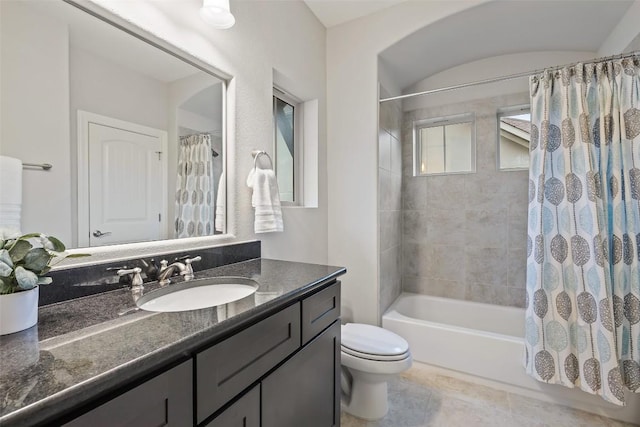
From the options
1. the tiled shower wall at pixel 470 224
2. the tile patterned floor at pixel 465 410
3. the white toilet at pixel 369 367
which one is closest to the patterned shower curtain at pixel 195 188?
the white toilet at pixel 369 367

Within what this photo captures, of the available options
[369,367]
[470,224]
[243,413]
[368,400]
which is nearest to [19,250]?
[243,413]

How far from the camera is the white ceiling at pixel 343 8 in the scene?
2.06 m

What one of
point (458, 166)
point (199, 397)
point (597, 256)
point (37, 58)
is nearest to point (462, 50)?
point (458, 166)

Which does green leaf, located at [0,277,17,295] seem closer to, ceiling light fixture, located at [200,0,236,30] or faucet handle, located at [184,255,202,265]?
faucet handle, located at [184,255,202,265]

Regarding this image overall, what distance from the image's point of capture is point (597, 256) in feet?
5.02

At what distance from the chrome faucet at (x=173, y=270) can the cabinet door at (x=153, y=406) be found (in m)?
0.50

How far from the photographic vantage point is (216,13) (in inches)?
47.2

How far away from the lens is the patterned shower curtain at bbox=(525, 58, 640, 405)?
1533mm

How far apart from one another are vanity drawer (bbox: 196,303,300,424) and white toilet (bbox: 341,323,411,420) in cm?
74

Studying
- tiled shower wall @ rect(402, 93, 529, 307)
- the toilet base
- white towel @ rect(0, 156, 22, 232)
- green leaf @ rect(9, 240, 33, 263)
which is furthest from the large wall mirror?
tiled shower wall @ rect(402, 93, 529, 307)

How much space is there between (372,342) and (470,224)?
1.54 meters

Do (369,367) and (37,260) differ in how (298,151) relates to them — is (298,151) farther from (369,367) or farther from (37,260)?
(37,260)

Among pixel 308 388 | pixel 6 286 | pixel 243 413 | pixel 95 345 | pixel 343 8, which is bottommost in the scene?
pixel 308 388

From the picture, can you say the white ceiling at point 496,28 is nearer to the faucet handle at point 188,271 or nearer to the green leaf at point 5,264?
the faucet handle at point 188,271
